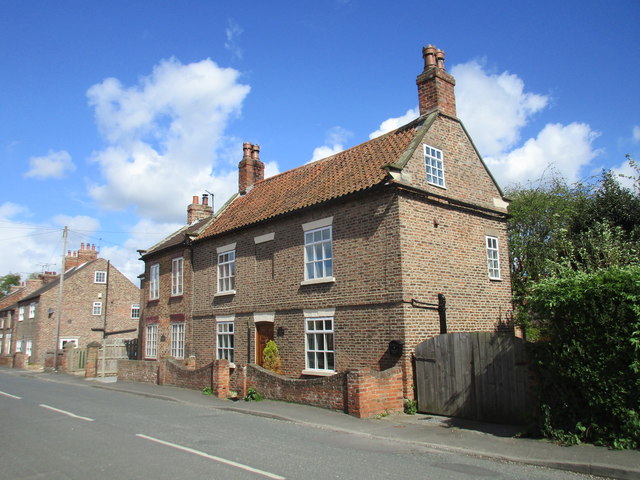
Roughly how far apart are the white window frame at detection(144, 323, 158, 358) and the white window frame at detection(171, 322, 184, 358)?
1926mm

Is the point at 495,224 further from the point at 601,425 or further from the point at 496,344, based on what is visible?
the point at 601,425

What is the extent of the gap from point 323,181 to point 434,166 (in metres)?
4.07

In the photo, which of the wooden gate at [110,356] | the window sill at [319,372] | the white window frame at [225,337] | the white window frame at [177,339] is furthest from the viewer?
the wooden gate at [110,356]

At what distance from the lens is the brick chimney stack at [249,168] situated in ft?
81.2

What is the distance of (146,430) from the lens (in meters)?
10.5

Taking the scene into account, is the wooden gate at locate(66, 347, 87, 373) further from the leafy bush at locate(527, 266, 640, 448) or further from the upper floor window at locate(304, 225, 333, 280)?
the leafy bush at locate(527, 266, 640, 448)

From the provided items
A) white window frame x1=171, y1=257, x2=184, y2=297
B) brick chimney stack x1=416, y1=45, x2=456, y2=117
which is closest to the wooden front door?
white window frame x1=171, y1=257, x2=184, y2=297

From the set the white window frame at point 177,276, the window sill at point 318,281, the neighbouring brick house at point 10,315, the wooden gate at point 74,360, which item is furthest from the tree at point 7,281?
the window sill at point 318,281

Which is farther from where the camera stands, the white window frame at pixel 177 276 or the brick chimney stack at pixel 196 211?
the brick chimney stack at pixel 196 211

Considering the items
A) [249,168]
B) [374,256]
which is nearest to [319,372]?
[374,256]

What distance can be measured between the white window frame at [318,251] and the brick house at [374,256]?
1.8 inches

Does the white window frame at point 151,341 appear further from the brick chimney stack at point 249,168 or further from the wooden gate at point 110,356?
the brick chimney stack at point 249,168

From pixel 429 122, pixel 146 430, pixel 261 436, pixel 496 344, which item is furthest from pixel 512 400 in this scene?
pixel 429 122

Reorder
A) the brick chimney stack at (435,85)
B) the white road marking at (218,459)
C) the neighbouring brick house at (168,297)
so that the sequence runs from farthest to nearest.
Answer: the neighbouring brick house at (168,297) < the brick chimney stack at (435,85) < the white road marking at (218,459)
